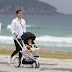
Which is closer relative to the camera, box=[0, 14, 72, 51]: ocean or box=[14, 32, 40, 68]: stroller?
box=[14, 32, 40, 68]: stroller

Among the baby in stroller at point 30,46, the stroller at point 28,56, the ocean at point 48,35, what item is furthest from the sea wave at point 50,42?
the baby in stroller at point 30,46

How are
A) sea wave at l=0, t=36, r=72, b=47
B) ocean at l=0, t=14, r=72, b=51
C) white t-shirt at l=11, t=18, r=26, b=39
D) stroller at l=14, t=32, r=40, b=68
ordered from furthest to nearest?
sea wave at l=0, t=36, r=72, b=47 → ocean at l=0, t=14, r=72, b=51 → white t-shirt at l=11, t=18, r=26, b=39 → stroller at l=14, t=32, r=40, b=68

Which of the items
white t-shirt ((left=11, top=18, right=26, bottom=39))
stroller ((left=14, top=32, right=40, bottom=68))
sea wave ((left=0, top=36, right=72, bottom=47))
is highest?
sea wave ((left=0, top=36, right=72, bottom=47))

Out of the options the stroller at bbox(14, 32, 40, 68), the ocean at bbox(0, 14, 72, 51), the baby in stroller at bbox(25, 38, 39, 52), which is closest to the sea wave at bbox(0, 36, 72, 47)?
the ocean at bbox(0, 14, 72, 51)

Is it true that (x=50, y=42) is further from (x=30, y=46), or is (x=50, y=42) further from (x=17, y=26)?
→ (x=30, y=46)

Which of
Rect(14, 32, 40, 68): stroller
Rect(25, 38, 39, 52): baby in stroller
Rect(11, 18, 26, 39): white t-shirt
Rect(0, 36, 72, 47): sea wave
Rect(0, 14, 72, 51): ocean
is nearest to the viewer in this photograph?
Rect(25, 38, 39, 52): baby in stroller

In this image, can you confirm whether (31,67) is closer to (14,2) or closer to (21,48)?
(21,48)

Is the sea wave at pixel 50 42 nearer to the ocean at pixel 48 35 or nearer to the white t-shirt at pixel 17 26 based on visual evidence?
the ocean at pixel 48 35

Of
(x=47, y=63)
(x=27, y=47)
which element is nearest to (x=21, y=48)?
(x=27, y=47)

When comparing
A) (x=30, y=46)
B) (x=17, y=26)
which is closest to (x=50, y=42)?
(x=17, y=26)

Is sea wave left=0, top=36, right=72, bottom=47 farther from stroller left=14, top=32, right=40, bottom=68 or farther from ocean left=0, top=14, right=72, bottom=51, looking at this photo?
stroller left=14, top=32, right=40, bottom=68

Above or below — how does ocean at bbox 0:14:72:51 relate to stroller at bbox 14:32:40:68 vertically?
above

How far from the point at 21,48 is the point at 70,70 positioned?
1.58 m

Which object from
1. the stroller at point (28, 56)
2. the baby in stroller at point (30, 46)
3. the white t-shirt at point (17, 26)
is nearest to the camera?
the baby in stroller at point (30, 46)
